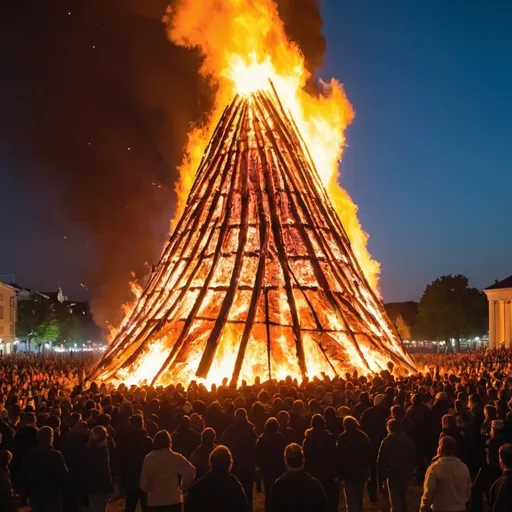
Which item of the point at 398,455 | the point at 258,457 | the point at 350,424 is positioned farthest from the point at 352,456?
the point at 258,457

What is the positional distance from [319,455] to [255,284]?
58.6 ft

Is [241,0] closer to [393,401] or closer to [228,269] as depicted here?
[228,269]

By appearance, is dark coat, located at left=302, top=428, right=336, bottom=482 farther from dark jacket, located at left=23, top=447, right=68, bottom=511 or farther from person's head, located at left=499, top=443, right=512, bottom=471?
dark jacket, located at left=23, top=447, right=68, bottom=511

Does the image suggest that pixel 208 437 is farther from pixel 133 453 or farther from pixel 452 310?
pixel 452 310

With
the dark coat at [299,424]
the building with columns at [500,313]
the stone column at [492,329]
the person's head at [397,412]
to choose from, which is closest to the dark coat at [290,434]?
the dark coat at [299,424]

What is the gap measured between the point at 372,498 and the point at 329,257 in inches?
686

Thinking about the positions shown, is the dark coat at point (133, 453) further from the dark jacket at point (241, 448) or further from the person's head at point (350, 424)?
the person's head at point (350, 424)

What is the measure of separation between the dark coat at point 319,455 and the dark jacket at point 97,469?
8.38ft

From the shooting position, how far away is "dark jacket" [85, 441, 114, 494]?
8484 millimetres

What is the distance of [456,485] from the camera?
7.14 m

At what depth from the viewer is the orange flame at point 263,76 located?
3116cm

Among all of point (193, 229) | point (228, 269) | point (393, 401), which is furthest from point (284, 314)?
point (393, 401)

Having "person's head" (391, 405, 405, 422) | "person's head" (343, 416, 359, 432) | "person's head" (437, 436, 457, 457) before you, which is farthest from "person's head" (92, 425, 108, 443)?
"person's head" (437, 436, 457, 457)

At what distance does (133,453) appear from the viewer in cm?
913
